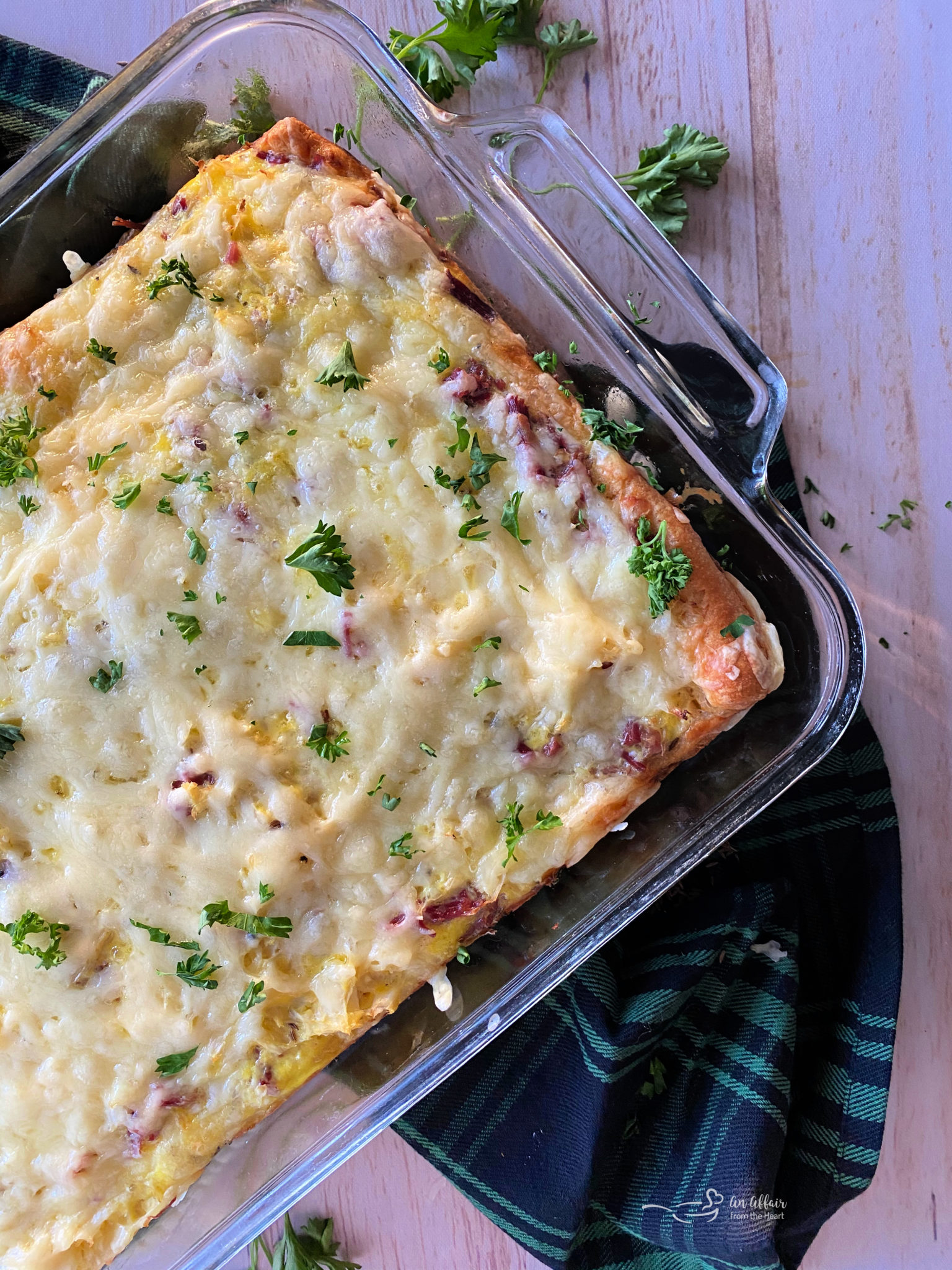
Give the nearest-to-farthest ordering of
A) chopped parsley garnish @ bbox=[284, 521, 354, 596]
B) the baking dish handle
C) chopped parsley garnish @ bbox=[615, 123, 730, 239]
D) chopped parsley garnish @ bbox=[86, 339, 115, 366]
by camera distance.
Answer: chopped parsley garnish @ bbox=[284, 521, 354, 596] → chopped parsley garnish @ bbox=[86, 339, 115, 366] → the baking dish handle → chopped parsley garnish @ bbox=[615, 123, 730, 239]

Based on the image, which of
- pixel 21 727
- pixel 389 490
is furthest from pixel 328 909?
pixel 389 490

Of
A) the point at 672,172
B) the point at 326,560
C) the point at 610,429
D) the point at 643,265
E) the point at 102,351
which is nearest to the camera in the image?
the point at 326,560

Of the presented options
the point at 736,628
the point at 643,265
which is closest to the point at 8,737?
the point at 736,628

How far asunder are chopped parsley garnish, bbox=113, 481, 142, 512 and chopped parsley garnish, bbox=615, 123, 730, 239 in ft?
4.85

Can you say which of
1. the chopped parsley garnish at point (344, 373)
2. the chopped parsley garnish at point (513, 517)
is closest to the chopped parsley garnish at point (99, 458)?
the chopped parsley garnish at point (344, 373)

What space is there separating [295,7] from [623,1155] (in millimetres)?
2794

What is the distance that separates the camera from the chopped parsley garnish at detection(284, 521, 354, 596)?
1954 millimetres

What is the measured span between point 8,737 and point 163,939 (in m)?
0.51

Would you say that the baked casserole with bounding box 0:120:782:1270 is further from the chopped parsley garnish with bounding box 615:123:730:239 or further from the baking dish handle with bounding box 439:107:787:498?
the chopped parsley garnish with bounding box 615:123:730:239

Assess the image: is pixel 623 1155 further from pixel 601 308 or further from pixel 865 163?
pixel 865 163

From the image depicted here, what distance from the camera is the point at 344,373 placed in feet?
6.64

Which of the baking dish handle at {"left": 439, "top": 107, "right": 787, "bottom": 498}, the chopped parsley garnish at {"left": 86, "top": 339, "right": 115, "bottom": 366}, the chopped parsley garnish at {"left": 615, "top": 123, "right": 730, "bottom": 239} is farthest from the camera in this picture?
the chopped parsley garnish at {"left": 615, "top": 123, "right": 730, "bottom": 239}

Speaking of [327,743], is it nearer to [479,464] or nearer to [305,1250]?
[479,464]

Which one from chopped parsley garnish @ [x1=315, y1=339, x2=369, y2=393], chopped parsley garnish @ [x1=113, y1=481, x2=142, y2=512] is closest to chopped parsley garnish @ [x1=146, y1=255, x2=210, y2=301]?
chopped parsley garnish @ [x1=315, y1=339, x2=369, y2=393]
